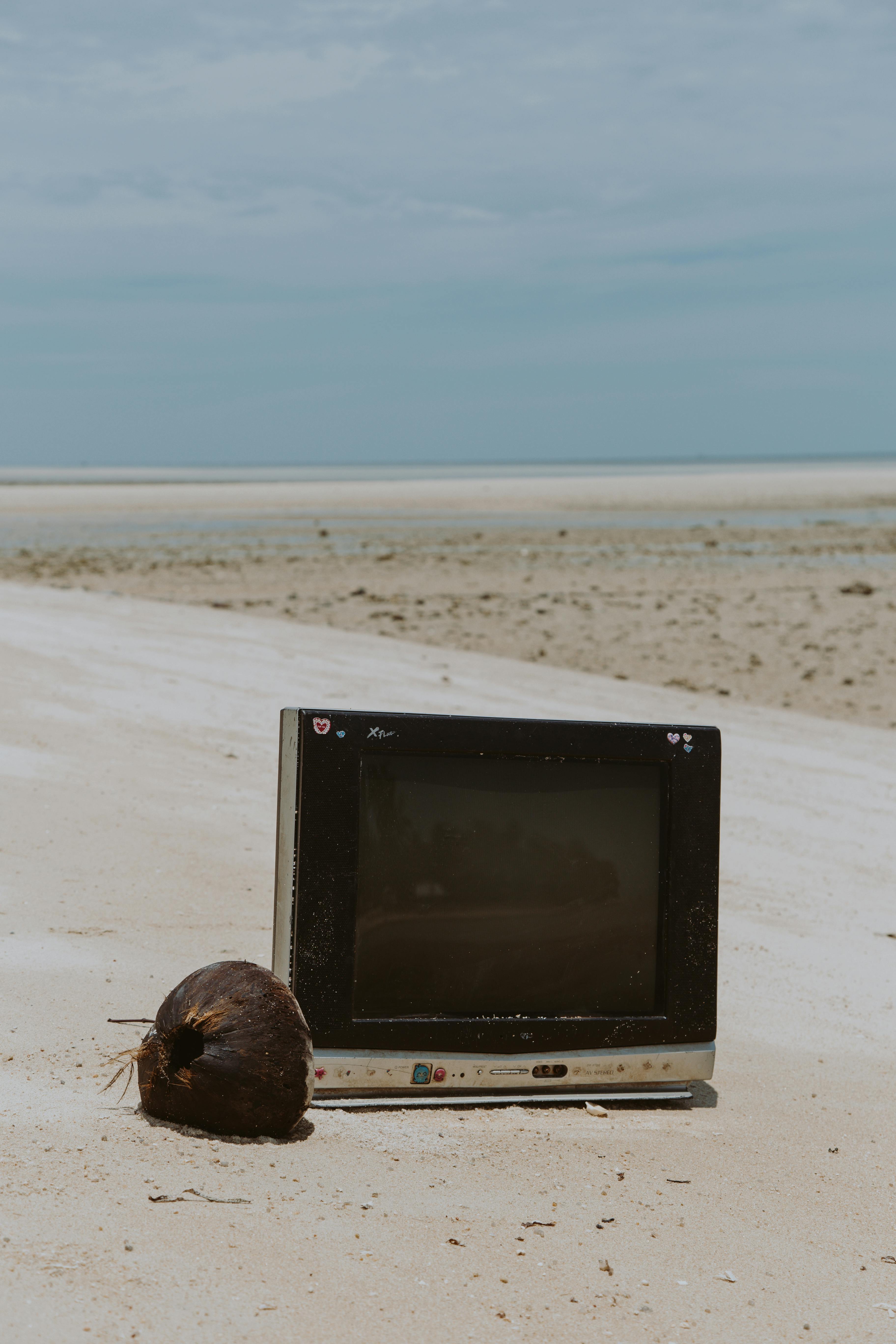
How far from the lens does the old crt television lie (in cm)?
284

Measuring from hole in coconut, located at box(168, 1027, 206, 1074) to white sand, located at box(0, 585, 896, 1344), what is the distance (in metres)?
A: 0.13

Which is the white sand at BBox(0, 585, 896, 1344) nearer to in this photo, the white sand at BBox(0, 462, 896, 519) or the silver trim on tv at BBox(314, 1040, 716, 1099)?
the silver trim on tv at BBox(314, 1040, 716, 1099)

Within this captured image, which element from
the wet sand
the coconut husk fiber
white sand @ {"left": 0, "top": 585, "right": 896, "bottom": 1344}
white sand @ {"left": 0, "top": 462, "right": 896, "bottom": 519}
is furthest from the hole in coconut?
white sand @ {"left": 0, "top": 462, "right": 896, "bottom": 519}

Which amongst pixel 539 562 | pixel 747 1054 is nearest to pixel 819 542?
pixel 539 562

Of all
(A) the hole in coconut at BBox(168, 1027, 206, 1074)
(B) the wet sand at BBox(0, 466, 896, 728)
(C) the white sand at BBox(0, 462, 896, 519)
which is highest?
(C) the white sand at BBox(0, 462, 896, 519)

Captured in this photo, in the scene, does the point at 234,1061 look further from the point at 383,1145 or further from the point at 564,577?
the point at 564,577

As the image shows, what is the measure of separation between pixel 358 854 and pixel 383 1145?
583mm

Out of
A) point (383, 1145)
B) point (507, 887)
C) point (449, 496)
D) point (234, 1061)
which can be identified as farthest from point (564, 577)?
point (449, 496)

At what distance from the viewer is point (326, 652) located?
10.4 m

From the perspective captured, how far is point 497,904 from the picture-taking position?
2.96 m

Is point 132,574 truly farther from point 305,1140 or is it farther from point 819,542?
point 305,1140

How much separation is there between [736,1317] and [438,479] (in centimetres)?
8581

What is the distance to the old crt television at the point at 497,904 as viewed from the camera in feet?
9.33

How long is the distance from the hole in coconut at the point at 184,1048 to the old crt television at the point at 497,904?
0.22 m
